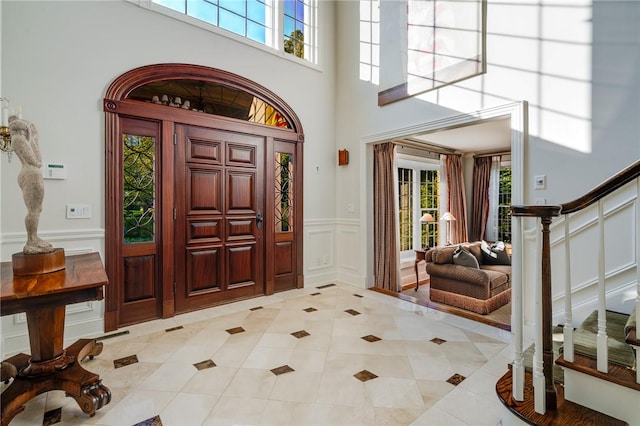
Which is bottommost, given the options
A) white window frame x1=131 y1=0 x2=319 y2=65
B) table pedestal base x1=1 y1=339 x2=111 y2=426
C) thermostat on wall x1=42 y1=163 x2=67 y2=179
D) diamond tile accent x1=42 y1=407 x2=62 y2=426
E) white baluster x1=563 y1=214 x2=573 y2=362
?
diamond tile accent x1=42 y1=407 x2=62 y2=426

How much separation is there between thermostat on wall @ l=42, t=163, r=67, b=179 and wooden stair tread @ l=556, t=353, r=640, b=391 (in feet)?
12.4

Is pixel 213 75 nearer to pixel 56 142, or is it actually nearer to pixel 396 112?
pixel 56 142

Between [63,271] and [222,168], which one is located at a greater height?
[222,168]

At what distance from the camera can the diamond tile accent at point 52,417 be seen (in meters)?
1.75

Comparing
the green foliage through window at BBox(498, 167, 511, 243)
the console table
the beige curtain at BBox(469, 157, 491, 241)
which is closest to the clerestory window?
the console table

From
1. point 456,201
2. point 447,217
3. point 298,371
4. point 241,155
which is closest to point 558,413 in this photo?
point 298,371

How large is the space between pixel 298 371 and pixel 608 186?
2096mm

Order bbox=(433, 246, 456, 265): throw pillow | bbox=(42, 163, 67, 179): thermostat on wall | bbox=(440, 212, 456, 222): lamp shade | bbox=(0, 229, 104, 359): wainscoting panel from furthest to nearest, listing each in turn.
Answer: bbox=(440, 212, 456, 222): lamp shade, bbox=(433, 246, 456, 265): throw pillow, bbox=(42, 163, 67, 179): thermostat on wall, bbox=(0, 229, 104, 359): wainscoting panel

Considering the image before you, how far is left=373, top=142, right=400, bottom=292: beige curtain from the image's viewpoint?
4.64m

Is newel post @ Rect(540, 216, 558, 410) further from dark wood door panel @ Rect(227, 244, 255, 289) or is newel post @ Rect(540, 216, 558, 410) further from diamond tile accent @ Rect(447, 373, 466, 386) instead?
dark wood door panel @ Rect(227, 244, 255, 289)

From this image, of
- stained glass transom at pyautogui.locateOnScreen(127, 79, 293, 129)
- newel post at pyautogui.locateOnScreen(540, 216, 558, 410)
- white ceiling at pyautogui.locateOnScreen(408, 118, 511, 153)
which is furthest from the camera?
white ceiling at pyautogui.locateOnScreen(408, 118, 511, 153)

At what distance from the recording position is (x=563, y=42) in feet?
8.71

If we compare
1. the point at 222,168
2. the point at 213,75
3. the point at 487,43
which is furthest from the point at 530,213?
the point at 213,75

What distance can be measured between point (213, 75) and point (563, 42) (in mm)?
3406
